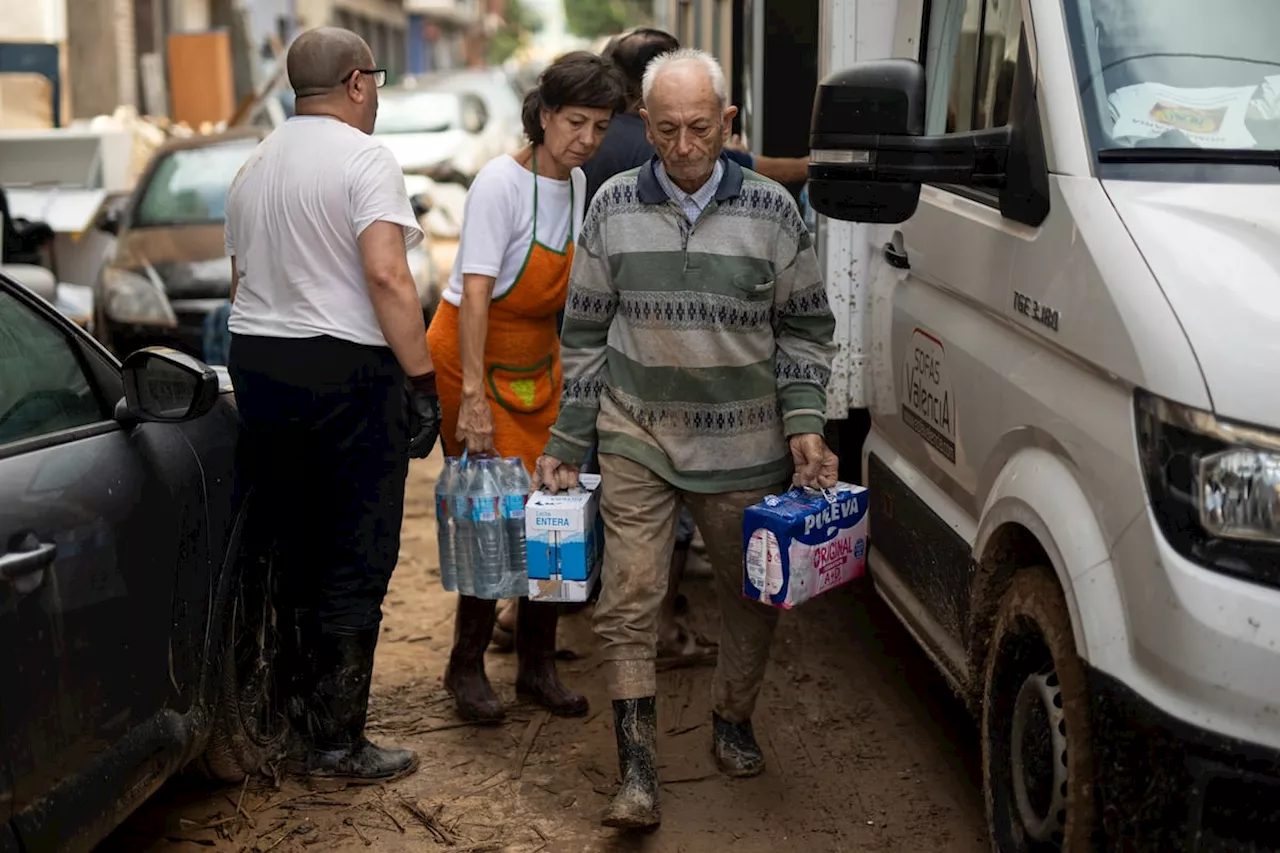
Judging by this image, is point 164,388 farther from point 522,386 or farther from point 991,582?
point 991,582

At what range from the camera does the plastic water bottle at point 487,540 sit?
4.26m

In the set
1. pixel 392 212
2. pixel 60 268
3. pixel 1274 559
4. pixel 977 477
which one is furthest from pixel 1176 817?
pixel 60 268

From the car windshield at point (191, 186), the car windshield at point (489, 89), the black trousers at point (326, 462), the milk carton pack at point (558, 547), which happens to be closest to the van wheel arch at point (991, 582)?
the milk carton pack at point (558, 547)

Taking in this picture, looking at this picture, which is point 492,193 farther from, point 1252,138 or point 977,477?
point 1252,138

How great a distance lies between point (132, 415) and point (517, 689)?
1.92 m

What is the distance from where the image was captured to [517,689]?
4.91m

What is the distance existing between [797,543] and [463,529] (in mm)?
1098

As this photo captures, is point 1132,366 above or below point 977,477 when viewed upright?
above

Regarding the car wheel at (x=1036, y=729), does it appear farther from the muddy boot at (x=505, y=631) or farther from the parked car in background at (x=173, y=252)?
the parked car in background at (x=173, y=252)

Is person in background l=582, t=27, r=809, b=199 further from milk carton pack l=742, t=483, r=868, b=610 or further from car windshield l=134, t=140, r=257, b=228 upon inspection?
car windshield l=134, t=140, r=257, b=228

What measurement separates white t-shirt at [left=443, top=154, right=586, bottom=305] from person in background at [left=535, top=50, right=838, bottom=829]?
53 centimetres

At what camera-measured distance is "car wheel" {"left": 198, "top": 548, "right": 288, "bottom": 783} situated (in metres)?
3.91

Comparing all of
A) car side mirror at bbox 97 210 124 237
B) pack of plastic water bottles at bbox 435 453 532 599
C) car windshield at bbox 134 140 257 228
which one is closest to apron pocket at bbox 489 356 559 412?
pack of plastic water bottles at bbox 435 453 532 599

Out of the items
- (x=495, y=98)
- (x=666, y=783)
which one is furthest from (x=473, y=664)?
(x=495, y=98)
